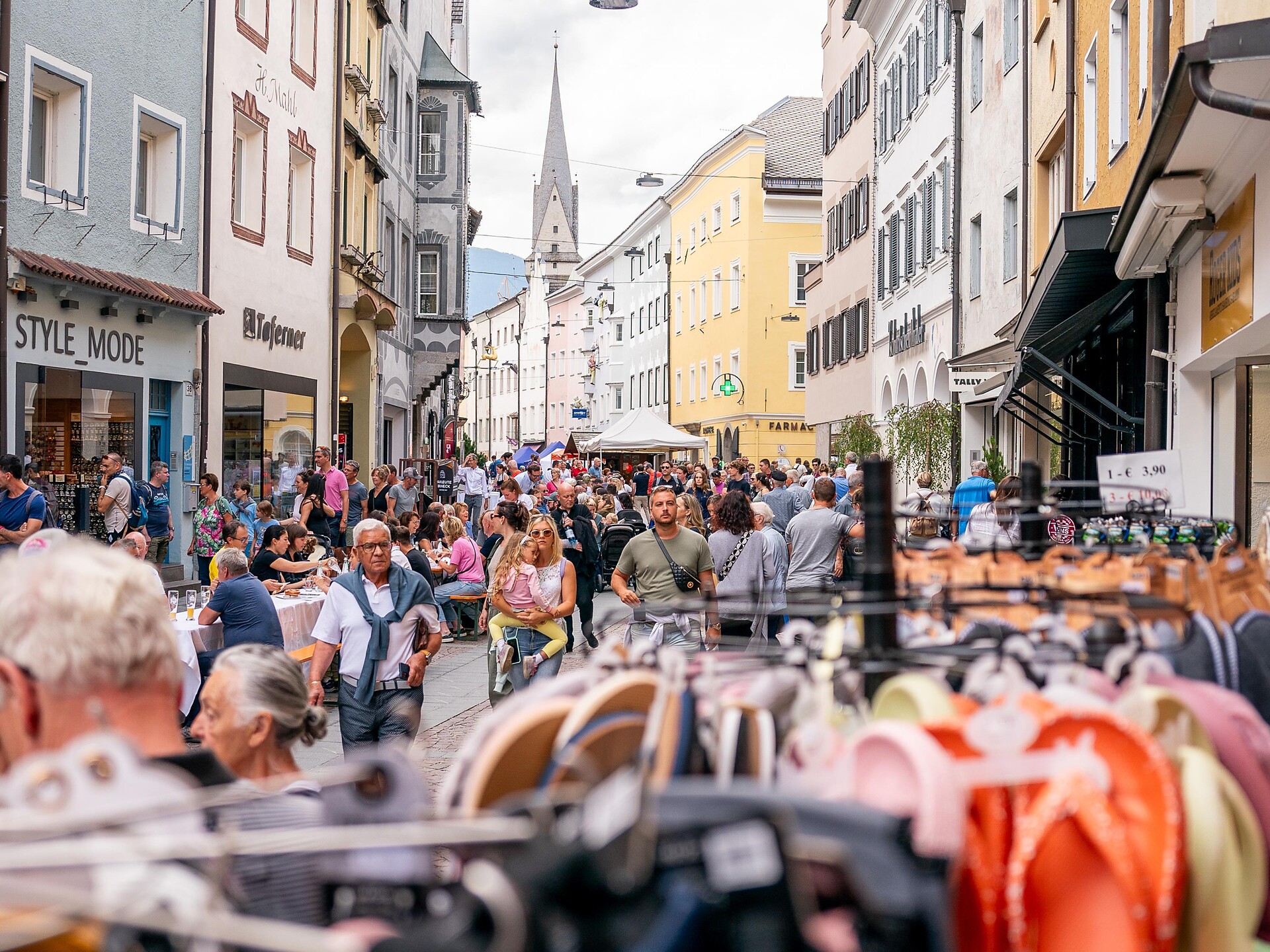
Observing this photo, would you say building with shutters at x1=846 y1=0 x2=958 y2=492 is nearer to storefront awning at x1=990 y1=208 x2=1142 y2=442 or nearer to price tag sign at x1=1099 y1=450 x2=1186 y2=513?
storefront awning at x1=990 y1=208 x2=1142 y2=442

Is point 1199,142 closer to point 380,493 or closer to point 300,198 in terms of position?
point 380,493

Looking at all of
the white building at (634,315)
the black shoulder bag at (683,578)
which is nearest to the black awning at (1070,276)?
the black shoulder bag at (683,578)

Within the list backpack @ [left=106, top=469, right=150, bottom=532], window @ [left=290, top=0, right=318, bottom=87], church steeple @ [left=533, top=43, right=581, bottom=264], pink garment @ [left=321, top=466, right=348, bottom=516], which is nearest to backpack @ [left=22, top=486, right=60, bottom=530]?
backpack @ [left=106, top=469, right=150, bottom=532]

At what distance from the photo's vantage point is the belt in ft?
24.0

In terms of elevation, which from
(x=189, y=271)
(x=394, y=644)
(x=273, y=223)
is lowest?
(x=394, y=644)

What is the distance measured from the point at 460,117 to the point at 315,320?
1386cm

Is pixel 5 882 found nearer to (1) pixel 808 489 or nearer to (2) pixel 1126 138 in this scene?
(2) pixel 1126 138

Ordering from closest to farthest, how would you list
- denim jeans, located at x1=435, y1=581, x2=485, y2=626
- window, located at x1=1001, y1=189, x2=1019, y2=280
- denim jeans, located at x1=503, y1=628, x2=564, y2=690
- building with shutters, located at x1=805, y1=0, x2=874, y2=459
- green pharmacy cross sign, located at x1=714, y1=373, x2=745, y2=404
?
denim jeans, located at x1=503, y1=628, x2=564, y2=690 → denim jeans, located at x1=435, y1=581, x2=485, y2=626 → window, located at x1=1001, y1=189, x2=1019, y2=280 → building with shutters, located at x1=805, y1=0, x2=874, y2=459 → green pharmacy cross sign, located at x1=714, y1=373, x2=745, y2=404

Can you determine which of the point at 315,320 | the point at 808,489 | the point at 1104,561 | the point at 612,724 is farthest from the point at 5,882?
the point at 315,320

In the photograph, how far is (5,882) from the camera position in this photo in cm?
139

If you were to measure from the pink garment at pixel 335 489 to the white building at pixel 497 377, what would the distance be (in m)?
79.4

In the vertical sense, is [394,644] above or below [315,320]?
below

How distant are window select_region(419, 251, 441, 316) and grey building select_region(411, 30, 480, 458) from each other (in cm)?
2

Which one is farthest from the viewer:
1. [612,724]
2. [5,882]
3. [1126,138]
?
[1126,138]
